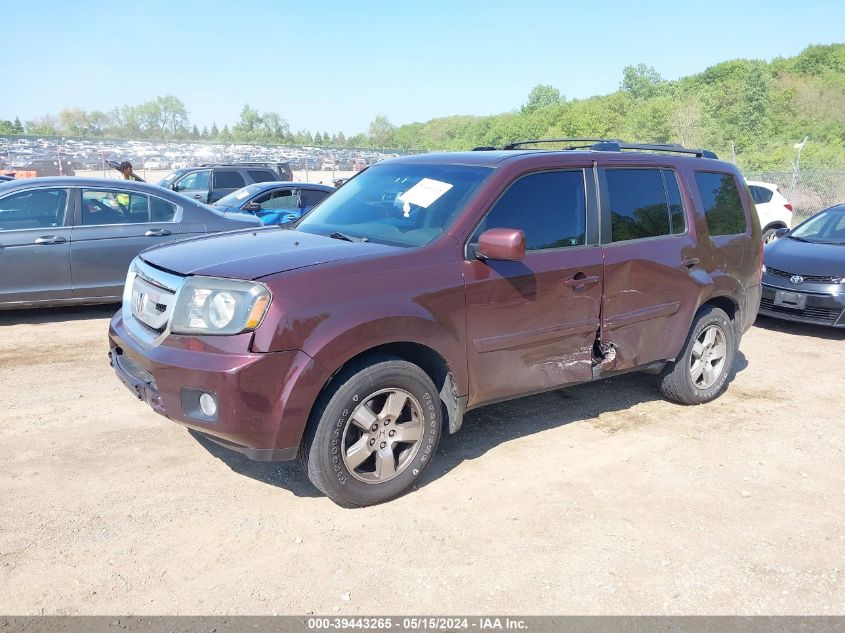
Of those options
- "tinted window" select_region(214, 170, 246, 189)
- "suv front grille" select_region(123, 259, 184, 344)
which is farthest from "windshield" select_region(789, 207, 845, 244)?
"tinted window" select_region(214, 170, 246, 189)

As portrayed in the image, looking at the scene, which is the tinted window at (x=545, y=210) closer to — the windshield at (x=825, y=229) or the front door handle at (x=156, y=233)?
the front door handle at (x=156, y=233)

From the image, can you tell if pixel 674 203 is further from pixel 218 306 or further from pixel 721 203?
pixel 218 306

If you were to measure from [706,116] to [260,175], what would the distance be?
41.1 meters

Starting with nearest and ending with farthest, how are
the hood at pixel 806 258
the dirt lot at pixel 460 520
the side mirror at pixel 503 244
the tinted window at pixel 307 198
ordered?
the dirt lot at pixel 460 520 < the side mirror at pixel 503 244 < the hood at pixel 806 258 < the tinted window at pixel 307 198

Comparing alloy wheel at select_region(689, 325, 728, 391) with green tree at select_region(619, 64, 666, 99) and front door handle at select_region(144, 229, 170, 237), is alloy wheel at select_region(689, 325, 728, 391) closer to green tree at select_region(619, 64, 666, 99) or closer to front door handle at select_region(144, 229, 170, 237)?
front door handle at select_region(144, 229, 170, 237)

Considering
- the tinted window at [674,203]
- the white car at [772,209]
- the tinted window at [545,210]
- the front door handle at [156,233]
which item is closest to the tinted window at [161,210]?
the front door handle at [156,233]

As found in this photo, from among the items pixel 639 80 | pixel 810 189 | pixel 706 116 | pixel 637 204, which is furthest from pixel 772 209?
pixel 639 80

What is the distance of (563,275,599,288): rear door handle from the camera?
14.4ft

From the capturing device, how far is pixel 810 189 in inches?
812

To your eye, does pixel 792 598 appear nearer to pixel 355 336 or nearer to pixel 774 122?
pixel 355 336

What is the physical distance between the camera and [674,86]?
258 feet

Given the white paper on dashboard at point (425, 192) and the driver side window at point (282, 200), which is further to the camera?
the driver side window at point (282, 200)

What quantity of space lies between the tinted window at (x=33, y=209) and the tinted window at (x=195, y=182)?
360 inches

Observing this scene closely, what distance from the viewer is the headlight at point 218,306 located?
331 cm
